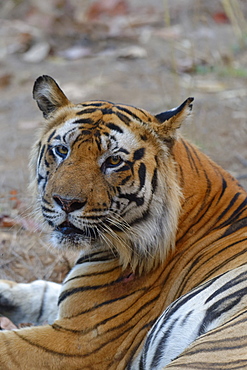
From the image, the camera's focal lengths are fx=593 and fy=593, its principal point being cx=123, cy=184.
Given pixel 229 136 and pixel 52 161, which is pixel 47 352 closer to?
pixel 52 161

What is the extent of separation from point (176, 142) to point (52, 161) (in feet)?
1.99

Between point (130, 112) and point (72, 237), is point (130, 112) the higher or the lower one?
the higher one

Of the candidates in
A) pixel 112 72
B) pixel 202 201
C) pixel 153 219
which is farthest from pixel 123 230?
pixel 112 72

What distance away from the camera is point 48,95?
2.92 metres

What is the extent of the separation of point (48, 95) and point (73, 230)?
0.72 meters

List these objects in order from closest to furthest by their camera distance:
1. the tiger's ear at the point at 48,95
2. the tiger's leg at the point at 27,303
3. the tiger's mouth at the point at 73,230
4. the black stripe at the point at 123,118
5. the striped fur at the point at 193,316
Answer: the striped fur at the point at 193,316, the tiger's mouth at the point at 73,230, the black stripe at the point at 123,118, the tiger's ear at the point at 48,95, the tiger's leg at the point at 27,303

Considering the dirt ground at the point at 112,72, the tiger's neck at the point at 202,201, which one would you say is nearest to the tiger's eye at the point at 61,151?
the tiger's neck at the point at 202,201

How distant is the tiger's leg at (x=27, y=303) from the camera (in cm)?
329

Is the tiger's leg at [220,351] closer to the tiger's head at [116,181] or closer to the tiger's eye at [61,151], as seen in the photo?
the tiger's head at [116,181]

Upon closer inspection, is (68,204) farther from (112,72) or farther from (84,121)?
(112,72)

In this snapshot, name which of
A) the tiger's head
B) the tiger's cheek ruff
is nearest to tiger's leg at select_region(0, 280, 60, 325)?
the tiger's head

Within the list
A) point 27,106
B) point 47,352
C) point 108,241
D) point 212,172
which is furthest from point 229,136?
point 47,352

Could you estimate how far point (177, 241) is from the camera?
109 inches

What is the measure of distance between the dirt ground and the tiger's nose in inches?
39.5
